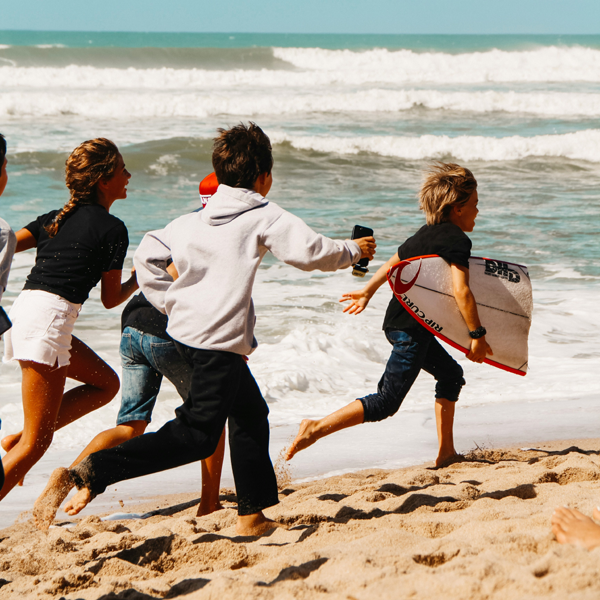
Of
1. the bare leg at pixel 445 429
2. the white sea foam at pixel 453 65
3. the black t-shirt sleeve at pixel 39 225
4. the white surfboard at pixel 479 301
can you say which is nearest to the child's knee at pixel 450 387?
the bare leg at pixel 445 429

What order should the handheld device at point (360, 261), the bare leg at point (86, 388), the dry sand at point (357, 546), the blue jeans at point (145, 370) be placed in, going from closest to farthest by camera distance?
1. the dry sand at point (357, 546)
2. the handheld device at point (360, 261)
3. the blue jeans at point (145, 370)
4. the bare leg at point (86, 388)

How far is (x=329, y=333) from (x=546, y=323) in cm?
214

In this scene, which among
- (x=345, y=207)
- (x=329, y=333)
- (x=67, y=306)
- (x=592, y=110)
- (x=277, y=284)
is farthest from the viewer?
(x=592, y=110)

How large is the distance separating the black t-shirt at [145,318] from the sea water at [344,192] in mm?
989

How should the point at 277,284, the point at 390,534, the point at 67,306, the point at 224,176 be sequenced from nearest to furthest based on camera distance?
the point at 390,534 < the point at 224,176 < the point at 67,306 < the point at 277,284

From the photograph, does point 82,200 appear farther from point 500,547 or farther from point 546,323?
point 546,323

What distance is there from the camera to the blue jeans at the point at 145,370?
2.99 m

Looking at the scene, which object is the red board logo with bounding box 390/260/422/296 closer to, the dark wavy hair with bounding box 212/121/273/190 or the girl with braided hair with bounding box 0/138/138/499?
the dark wavy hair with bounding box 212/121/273/190

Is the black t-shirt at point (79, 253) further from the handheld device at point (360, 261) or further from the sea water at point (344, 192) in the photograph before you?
the handheld device at point (360, 261)

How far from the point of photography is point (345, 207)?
12.0 m

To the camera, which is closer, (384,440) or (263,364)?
(384,440)

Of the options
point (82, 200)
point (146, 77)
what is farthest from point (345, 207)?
point (146, 77)

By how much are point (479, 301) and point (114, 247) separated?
2.05 metres

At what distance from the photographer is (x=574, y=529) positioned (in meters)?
2.21
